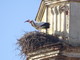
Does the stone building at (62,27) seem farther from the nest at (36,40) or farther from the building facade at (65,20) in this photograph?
the nest at (36,40)

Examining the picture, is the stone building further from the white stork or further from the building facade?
the white stork

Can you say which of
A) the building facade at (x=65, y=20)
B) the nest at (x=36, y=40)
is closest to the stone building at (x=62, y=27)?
the building facade at (x=65, y=20)

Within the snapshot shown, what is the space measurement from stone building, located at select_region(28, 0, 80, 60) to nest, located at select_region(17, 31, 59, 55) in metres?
0.20

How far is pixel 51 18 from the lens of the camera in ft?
355

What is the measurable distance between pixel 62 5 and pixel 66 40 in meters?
1.47

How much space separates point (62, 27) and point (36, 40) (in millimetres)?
1364

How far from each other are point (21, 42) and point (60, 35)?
5.10 ft

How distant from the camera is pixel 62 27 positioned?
4235 inches

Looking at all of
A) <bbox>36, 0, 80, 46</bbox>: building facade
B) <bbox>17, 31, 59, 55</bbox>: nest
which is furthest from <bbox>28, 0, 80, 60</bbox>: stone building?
<bbox>17, 31, 59, 55</bbox>: nest

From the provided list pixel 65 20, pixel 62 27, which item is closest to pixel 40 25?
pixel 62 27

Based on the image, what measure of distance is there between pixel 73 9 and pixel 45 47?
6.06 ft

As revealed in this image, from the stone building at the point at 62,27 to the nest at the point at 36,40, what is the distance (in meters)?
0.20

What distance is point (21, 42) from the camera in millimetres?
107000

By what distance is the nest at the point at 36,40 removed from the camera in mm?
106750
